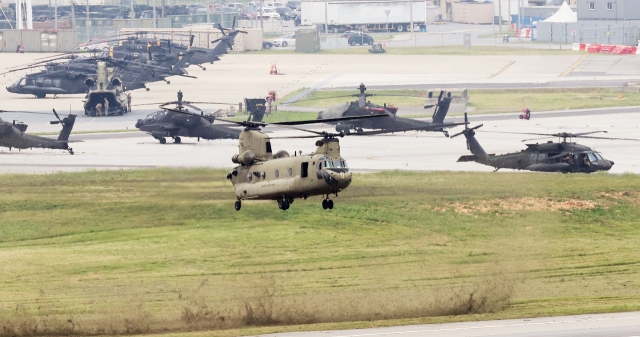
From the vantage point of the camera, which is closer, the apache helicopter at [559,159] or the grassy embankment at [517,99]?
the apache helicopter at [559,159]

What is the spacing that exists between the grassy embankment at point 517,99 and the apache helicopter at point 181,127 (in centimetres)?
3351

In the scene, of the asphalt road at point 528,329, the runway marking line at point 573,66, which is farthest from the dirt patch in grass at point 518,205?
the runway marking line at point 573,66

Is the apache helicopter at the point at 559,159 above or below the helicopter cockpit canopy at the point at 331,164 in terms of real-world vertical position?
below

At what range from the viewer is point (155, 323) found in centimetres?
5066

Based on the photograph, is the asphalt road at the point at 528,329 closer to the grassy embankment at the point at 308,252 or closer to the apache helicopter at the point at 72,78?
the grassy embankment at the point at 308,252

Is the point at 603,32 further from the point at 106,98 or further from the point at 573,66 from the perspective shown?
the point at 106,98

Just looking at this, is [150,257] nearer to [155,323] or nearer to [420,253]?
[155,323]

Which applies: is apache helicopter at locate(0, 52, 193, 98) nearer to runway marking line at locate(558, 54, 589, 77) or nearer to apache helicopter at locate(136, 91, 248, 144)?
apache helicopter at locate(136, 91, 248, 144)

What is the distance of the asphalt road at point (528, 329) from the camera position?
4631 cm

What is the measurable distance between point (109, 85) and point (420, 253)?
6414cm

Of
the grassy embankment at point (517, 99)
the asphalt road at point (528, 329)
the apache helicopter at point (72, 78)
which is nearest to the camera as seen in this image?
the asphalt road at point (528, 329)

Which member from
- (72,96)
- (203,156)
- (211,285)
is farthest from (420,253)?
(72,96)

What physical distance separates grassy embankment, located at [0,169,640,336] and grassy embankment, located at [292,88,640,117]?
153ft

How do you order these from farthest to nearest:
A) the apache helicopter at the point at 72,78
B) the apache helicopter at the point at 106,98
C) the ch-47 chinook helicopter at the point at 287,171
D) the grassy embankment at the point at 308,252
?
the apache helicopter at the point at 72,78
the apache helicopter at the point at 106,98
the grassy embankment at the point at 308,252
the ch-47 chinook helicopter at the point at 287,171
